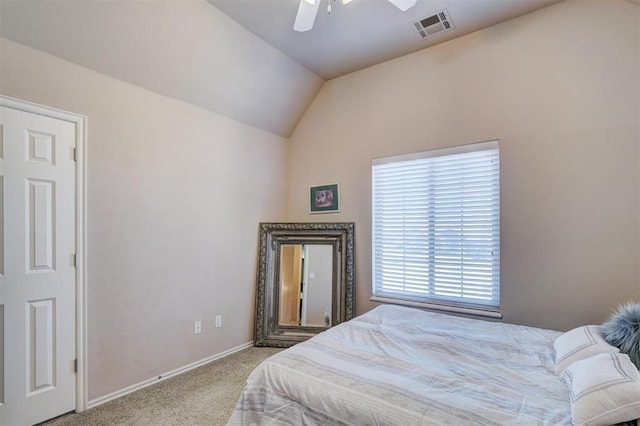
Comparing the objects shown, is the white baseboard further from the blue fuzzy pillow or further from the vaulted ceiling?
the blue fuzzy pillow

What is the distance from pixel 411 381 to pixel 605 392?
702 millimetres

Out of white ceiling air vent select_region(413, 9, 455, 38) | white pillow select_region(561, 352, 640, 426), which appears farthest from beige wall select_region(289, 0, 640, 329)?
white pillow select_region(561, 352, 640, 426)

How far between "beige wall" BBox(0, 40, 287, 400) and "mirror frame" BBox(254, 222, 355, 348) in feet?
0.44

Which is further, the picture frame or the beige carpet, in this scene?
the picture frame

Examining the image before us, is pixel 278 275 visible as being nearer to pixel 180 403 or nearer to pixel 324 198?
pixel 324 198

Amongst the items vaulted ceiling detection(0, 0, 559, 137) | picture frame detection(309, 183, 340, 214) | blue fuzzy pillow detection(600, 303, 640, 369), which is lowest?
blue fuzzy pillow detection(600, 303, 640, 369)

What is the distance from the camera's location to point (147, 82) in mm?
2590

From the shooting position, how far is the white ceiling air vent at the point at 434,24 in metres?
2.56

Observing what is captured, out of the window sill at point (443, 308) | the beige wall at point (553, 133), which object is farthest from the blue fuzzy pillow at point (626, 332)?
the window sill at point (443, 308)

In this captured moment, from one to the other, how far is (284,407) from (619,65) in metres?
3.16

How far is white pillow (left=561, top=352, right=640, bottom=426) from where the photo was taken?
108 cm

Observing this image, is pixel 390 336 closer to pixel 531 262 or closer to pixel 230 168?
pixel 531 262

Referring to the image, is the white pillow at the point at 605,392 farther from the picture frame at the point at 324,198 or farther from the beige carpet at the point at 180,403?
the picture frame at the point at 324,198

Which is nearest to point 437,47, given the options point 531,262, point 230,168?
point 531,262
